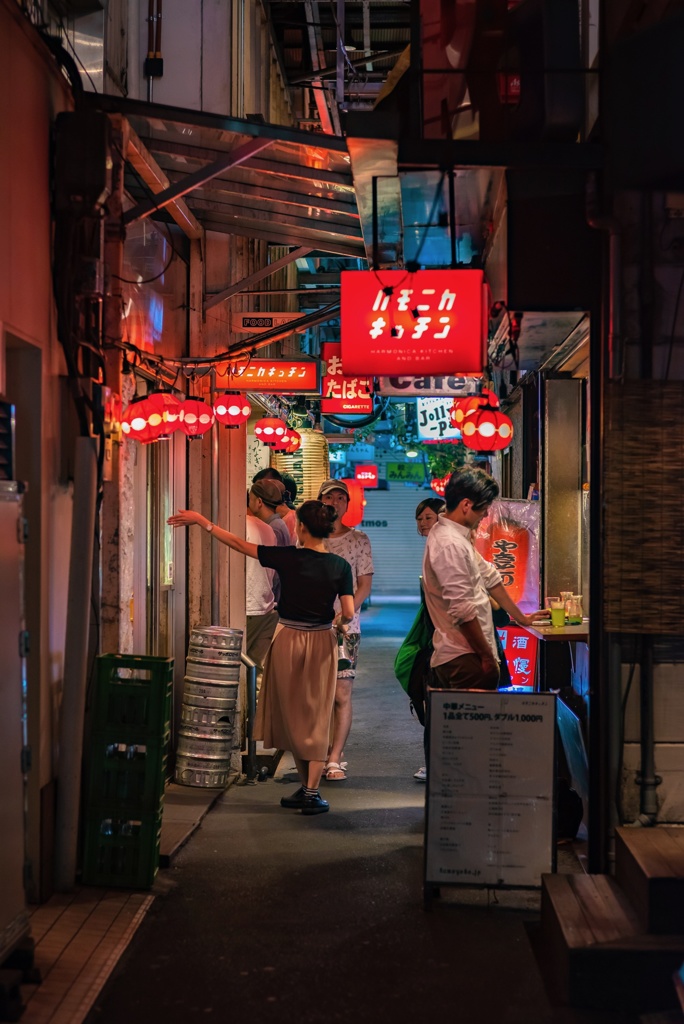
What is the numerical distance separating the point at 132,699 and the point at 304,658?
2.32m

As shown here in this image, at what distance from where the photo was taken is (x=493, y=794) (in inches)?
249

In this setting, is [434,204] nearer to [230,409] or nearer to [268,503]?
[230,409]

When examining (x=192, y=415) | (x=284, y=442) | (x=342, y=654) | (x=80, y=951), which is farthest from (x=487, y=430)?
(x=80, y=951)

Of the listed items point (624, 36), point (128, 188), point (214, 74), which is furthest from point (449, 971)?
point (214, 74)

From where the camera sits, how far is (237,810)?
870 cm

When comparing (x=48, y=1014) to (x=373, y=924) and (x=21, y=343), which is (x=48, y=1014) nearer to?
(x=373, y=924)

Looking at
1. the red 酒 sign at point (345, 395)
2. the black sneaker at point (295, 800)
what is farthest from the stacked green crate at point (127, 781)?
the red 酒 sign at point (345, 395)

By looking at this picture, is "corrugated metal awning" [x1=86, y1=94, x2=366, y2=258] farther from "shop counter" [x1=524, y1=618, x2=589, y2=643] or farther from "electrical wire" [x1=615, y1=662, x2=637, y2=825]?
"electrical wire" [x1=615, y1=662, x2=637, y2=825]

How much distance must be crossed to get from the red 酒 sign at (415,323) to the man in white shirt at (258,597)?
3537 millimetres

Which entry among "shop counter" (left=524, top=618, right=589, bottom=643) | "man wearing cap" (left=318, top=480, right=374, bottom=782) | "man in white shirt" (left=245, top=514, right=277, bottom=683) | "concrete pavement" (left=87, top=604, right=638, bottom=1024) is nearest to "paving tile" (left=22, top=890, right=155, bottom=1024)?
"concrete pavement" (left=87, top=604, right=638, bottom=1024)

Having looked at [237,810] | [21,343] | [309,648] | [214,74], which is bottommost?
[237,810]

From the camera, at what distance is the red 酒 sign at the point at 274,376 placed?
10.8m

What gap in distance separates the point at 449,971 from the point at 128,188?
6665mm

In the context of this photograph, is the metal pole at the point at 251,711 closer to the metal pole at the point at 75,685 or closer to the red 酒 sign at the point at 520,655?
the red 酒 sign at the point at 520,655
